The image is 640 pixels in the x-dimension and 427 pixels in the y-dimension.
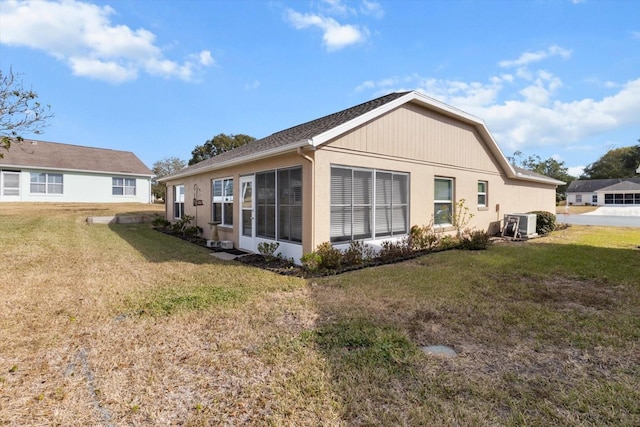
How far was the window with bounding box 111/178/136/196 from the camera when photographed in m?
25.5

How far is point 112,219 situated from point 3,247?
8.82 metres

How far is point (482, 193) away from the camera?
13180mm

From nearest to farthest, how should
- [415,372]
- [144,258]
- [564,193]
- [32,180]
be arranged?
[415,372], [144,258], [32,180], [564,193]

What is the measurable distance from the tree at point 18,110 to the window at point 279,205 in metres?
4.74

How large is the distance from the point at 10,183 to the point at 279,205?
23.5 m

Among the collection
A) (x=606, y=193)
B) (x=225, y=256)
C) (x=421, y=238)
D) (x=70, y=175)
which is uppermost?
(x=70, y=175)

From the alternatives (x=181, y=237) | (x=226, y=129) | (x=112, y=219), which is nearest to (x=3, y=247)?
(x=181, y=237)

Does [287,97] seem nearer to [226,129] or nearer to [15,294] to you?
[15,294]

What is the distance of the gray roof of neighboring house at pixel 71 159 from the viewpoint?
2166cm

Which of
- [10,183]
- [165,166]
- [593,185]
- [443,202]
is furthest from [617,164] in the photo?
[10,183]

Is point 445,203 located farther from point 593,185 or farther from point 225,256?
point 593,185

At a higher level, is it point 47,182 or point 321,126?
point 321,126

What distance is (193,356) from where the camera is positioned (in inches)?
130

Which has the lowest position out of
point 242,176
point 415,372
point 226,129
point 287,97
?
point 415,372
